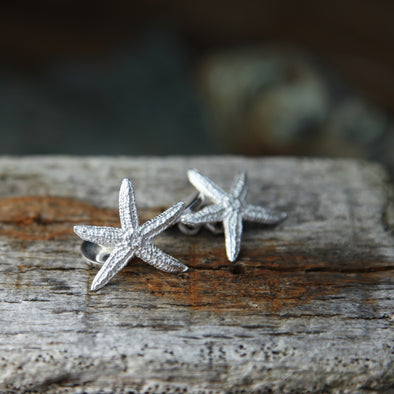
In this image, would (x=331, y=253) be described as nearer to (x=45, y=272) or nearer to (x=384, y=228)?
(x=384, y=228)

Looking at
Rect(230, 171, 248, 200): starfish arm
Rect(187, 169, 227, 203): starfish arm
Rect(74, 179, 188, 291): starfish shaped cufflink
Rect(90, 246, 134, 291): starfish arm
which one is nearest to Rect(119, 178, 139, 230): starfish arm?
Rect(74, 179, 188, 291): starfish shaped cufflink

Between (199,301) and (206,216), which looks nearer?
(199,301)

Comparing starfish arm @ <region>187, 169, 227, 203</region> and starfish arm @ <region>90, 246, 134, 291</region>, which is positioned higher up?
starfish arm @ <region>187, 169, 227, 203</region>

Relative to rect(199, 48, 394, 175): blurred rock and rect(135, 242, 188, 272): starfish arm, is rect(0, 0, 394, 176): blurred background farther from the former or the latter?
rect(135, 242, 188, 272): starfish arm

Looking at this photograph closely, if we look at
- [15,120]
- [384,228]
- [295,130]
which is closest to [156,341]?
[384,228]

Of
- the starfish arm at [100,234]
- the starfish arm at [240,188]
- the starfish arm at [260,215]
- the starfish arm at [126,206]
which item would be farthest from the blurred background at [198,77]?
the starfish arm at [100,234]

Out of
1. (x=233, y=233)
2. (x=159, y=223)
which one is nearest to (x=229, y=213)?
(x=233, y=233)

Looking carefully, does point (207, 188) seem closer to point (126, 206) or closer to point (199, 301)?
point (126, 206)

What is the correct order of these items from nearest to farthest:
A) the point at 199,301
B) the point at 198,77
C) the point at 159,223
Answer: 1. the point at 199,301
2. the point at 159,223
3. the point at 198,77
